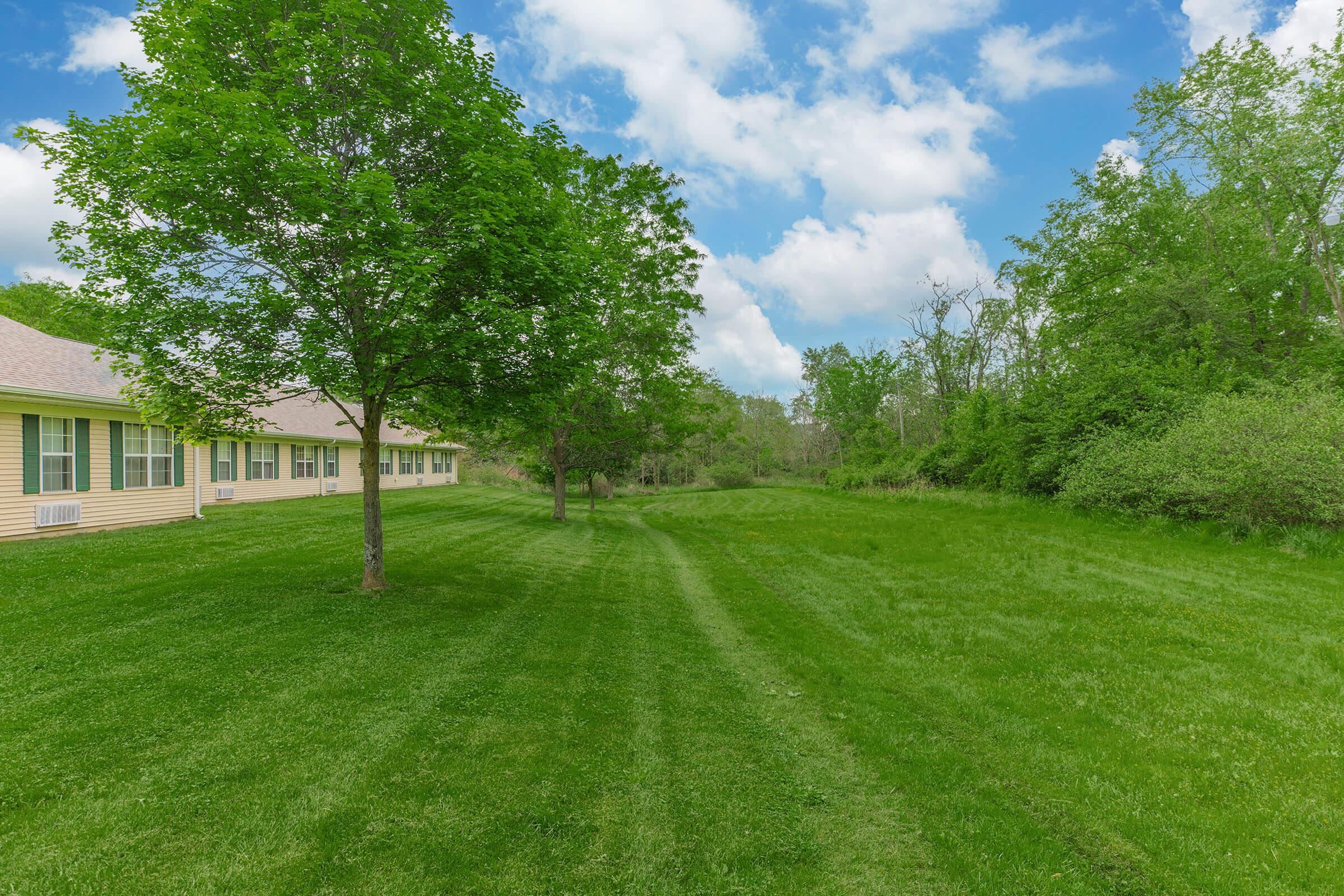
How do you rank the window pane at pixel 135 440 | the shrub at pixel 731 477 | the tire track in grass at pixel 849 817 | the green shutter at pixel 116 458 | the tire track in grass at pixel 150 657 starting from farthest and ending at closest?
1. the shrub at pixel 731 477
2. the window pane at pixel 135 440
3. the green shutter at pixel 116 458
4. the tire track in grass at pixel 150 657
5. the tire track in grass at pixel 849 817

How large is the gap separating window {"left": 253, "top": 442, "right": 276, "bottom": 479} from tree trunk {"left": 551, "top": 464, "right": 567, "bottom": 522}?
11268 mm

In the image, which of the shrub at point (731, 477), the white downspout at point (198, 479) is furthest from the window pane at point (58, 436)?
the shrub at point (731, 477)

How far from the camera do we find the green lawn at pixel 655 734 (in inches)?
116

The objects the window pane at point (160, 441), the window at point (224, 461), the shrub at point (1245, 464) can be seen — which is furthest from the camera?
the window at point (224, 461)

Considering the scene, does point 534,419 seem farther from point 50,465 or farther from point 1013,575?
point 50,465

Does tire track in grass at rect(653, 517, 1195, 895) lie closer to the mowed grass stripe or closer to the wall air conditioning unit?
the mowed grass stripe

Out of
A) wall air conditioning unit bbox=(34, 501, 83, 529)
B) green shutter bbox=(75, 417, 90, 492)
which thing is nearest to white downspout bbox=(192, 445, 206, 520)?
green shutter bbox=(75, 417, 90, 492)

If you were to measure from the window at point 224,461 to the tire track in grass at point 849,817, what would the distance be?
20.6 meters

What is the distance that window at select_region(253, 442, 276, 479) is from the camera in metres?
20.3

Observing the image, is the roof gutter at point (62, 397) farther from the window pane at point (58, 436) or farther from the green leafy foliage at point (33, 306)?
the green leafy foliage at point (33, 306)

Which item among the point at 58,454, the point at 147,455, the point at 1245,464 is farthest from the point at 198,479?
the point at 1245,464

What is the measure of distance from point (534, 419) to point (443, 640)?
3.53 meters

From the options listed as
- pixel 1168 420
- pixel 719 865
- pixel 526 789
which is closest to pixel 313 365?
pixel 526 789

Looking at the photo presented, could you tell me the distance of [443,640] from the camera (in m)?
6.23
